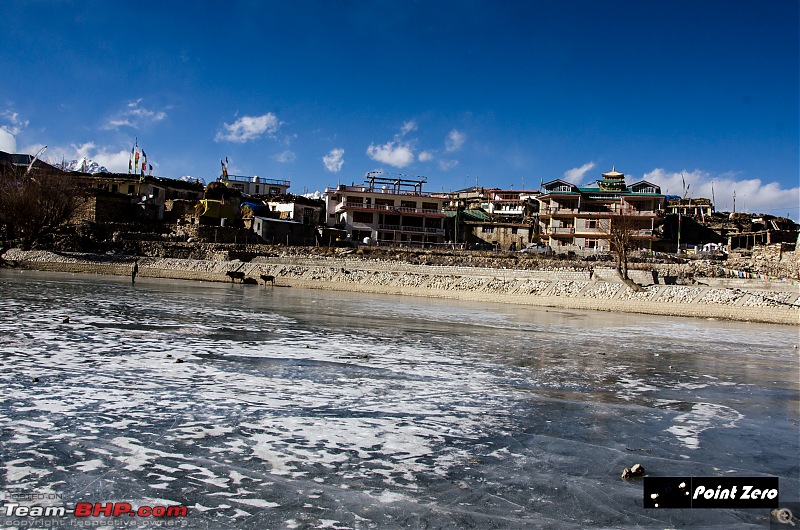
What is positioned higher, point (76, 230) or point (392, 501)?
point (76, 230)

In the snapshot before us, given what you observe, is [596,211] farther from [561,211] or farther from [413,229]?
[413,229]

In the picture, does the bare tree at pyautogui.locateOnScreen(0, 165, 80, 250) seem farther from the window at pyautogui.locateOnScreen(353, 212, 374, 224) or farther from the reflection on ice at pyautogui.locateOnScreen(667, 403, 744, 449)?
the reflection on ice at pyautogui.locateOnScreen(667, 403, 744, 449)

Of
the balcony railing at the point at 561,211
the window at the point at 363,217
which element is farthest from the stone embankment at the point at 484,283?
the balcony railing at the point at 561,211

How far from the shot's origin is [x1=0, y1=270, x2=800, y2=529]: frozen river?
4406mm

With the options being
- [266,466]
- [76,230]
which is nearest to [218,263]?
[76,230]

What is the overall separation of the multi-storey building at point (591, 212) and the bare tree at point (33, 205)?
4352 cm

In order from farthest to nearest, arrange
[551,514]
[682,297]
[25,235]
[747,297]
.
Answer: [25,235] < [682,297] < [747,297] < [551,514]

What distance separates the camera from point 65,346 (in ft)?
33.9

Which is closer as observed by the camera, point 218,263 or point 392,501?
point 392,501

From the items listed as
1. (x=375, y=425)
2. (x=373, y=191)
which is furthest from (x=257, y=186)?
(x=375, y=425)

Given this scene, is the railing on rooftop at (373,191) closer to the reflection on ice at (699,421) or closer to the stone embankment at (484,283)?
the stone embankment at (484,283)

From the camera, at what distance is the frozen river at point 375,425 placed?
4.41m

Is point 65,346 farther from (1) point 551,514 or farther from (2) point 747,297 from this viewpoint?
(2) point 747,297

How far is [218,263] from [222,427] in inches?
1421
